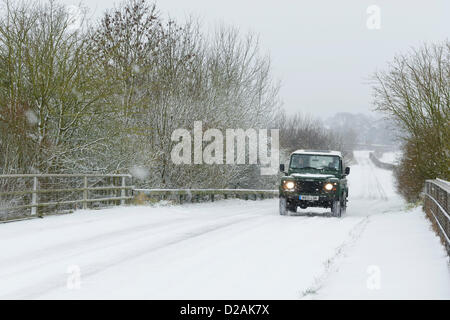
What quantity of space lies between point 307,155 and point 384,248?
10.1m

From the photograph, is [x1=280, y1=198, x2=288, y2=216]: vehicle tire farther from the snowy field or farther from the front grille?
the snowy field

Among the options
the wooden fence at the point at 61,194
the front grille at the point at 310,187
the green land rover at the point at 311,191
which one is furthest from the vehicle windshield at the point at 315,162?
the wooden fence at the point at 61,194

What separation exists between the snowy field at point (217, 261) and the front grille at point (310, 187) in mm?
3694

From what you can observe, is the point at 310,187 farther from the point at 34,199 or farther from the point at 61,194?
the point at 34,199

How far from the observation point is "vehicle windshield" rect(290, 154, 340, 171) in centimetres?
1972

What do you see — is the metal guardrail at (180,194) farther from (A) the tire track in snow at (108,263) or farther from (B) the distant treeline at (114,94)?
(A) the tire track in snow at (108,263)

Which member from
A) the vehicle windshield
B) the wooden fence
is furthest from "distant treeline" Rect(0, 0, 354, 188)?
the vehicle windshield

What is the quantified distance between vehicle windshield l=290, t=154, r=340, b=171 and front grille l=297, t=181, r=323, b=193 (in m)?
1.41

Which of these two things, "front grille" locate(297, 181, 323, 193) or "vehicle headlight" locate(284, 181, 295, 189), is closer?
"front grille" locate(297, 181, 323, 193)

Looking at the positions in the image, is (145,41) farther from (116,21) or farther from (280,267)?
(280,267)

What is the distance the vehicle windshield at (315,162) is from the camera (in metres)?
19.7

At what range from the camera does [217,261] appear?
338 inches

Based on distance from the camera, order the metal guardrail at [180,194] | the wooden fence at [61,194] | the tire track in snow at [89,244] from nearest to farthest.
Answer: the tire track in snow at [89,244]
the wooden fence at [61,194]
the metal guardrail at [180,194]
